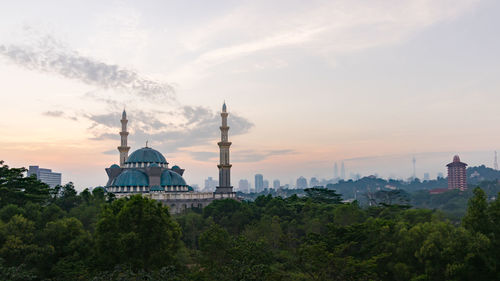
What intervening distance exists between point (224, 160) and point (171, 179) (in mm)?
11552

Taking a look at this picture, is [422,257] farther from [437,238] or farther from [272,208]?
[272,208]

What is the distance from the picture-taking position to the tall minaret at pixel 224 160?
90500 millimetres

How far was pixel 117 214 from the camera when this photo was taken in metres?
33.3

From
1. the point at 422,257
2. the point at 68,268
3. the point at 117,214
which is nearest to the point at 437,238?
the point at 422,257

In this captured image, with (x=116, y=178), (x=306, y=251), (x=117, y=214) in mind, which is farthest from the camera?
Answer: (x=116, y=178)

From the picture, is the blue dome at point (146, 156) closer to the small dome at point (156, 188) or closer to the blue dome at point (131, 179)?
the blue dome at point (131, 179)

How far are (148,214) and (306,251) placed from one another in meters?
11.6

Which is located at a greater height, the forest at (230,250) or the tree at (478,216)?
the tree at (478,216)

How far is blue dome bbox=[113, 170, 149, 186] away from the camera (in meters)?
87.3

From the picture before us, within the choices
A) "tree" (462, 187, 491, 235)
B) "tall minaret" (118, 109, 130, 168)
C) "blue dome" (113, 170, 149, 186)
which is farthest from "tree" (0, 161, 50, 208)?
"tall minaret" (118, 109, 130, 168)

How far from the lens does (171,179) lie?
299 feet

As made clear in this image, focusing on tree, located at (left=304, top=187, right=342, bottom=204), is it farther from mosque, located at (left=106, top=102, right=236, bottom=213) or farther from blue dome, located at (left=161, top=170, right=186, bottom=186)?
blue dome, located at (left=161, top=170, right=186, bottom=186)

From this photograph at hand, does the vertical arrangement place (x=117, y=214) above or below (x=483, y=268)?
above

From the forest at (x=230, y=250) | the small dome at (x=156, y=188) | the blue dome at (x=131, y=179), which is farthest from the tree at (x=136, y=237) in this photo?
the blue dome at (x=131, y=179)
